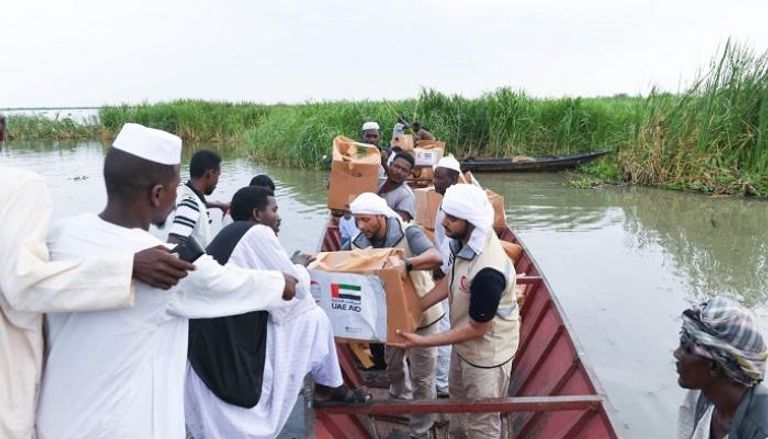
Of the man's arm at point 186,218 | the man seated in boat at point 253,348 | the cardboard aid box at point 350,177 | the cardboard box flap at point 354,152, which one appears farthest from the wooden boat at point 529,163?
the man seated in boat at point 253,348

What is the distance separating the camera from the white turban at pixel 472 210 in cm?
255

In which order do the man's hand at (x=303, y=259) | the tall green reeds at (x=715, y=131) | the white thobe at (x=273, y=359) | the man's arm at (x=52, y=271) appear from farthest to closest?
the tall green reeds at (x=715, y=131)
the man's hand at (x=303, y=259)
the white thobe at (x=273, y=359)
the man's arm at (x=52, y=271)

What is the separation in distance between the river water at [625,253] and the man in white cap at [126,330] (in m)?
2.09

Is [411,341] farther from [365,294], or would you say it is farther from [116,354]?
[116,354]

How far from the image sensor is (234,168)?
1764 cm

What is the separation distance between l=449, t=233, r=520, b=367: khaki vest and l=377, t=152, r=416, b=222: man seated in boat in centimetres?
219

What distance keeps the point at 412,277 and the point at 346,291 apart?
40 centimetres

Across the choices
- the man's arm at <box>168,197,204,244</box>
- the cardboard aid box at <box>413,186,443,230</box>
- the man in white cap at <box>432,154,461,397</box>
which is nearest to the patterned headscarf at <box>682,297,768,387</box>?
the man in white cap at <box>432,154,461,397</box>

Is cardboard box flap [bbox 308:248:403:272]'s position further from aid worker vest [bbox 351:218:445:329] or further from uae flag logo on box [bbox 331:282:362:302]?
aid worker vest [bbox 351:218:445:329]

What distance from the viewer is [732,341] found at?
1544 mm

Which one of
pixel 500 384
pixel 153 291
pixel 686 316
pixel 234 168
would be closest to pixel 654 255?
pixel 500 384

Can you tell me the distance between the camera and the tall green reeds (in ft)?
37.1

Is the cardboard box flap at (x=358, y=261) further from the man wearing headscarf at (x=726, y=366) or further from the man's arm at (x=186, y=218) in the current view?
the man wearing headscarf at (x=726, y=366)

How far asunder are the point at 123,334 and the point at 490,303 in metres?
1.52
